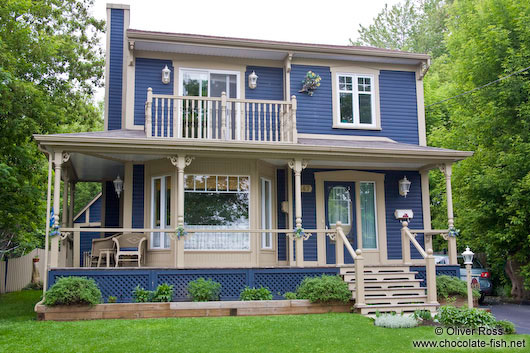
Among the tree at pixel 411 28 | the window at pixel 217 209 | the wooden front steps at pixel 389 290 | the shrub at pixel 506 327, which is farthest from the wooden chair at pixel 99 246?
the tree at pixel 411 28

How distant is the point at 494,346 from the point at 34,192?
12.2m

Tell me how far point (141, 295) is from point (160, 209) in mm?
2531

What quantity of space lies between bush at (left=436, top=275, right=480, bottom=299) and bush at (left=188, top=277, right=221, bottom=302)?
191 inches

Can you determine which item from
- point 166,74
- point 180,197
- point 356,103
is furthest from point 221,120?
point 356,103

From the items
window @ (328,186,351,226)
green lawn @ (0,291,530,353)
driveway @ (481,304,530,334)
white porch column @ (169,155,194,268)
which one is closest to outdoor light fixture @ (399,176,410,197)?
window @ (328,186,351,226)

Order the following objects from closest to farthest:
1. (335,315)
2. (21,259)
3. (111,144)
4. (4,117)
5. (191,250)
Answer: (335,315), (111,144), (191,250), (4,117), (21,259)

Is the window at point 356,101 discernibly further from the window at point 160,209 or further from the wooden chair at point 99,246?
the wooden chair at point 99,246

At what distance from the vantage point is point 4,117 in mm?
14664

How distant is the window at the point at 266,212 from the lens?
12852mm

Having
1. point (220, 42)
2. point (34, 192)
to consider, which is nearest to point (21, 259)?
point (34, 192)

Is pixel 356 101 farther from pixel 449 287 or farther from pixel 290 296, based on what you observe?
pixel 290 296

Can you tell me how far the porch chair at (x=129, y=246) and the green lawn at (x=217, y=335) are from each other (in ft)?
6.95

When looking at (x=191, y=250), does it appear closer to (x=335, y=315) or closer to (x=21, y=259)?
(x=335, y=315)

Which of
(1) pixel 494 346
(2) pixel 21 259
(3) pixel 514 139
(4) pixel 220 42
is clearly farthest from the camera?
(2) pixel 21 259
